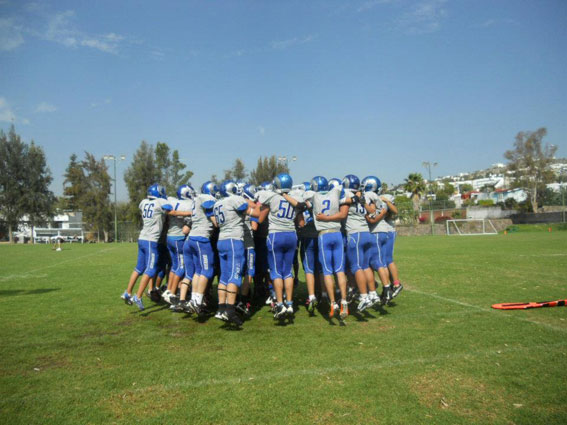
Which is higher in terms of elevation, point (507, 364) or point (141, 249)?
point (141, 249)

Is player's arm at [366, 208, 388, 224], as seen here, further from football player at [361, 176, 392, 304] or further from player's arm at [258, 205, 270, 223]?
player's arm at [258, 205, 270, 223]

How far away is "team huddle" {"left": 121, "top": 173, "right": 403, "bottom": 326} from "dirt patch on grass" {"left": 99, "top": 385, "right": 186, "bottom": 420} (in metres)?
2.43

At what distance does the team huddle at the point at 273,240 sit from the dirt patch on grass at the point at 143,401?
7.99 feet

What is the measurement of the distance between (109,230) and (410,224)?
44258mm

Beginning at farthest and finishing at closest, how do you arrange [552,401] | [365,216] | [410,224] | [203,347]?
[410,224] < [365,216] < [203,347] < [552,401]

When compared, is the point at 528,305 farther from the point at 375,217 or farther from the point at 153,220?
the point at 153,220

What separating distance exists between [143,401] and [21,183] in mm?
59688

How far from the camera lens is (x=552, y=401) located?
381 centimetres

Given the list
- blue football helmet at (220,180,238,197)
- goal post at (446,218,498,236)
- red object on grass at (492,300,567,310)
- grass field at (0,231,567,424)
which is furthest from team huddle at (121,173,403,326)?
goal post at (446,218,498,236)

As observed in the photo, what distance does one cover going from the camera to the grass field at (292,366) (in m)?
3.74

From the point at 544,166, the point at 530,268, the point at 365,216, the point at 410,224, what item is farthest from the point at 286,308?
the point at 544,166

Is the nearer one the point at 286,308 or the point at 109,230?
the point at 286,308

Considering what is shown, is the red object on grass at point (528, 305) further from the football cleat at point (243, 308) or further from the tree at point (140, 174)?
the tree at point (140, 174)

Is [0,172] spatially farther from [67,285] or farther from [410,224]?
[410,224]
